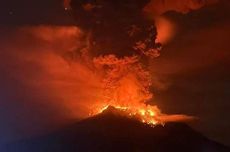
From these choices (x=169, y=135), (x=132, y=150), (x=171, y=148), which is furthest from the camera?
(x=169, y=135)

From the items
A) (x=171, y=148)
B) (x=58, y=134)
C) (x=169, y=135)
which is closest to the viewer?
(x=171, y=148)

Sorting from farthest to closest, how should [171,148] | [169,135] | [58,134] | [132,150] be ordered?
[58,134] < [169,135] < [171,148] < [132,150]

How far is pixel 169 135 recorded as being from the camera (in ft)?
502

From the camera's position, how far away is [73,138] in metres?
146

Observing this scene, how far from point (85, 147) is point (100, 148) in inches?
169

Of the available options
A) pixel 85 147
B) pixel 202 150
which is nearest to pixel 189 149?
pixel 202 150

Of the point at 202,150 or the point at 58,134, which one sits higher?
the point at 58,134

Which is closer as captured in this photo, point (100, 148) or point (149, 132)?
point (100, 148)

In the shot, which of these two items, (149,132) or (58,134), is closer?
(149,132)

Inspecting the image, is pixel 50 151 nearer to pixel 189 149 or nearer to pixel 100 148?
pixel 100 148

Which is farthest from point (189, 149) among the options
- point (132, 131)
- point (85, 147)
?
point (85, 147)

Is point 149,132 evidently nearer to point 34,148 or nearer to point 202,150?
point 202,150

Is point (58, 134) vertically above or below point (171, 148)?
above

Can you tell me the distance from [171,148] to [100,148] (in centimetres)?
1727
